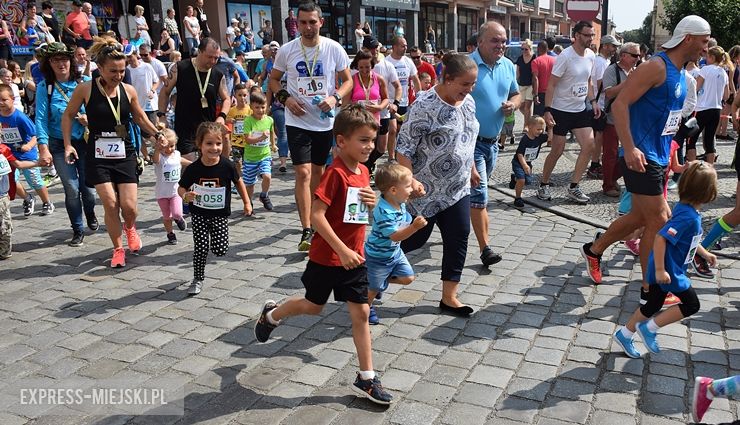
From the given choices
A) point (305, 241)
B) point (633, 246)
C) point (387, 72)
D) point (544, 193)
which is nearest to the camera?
point (633, 246)

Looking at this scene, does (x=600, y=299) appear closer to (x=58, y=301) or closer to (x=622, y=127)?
(x=622, y=127)

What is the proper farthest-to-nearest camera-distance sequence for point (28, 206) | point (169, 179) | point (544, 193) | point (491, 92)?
point (544, 193) < point (28, 206) < point (169, 179) < point (491, 92)

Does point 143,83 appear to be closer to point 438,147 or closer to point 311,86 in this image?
point 311,86

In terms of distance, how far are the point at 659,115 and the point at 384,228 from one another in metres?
2.11

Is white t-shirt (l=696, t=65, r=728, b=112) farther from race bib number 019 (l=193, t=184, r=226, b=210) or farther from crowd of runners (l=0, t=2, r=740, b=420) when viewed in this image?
race bib number 019 (l=193, t=184, r=226, b=210)

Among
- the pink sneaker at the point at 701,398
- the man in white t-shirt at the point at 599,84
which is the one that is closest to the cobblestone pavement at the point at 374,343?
the pink sneaker at the point at 701,398

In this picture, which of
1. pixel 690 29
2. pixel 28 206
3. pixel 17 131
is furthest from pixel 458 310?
pixel 28 206

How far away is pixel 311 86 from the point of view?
6.14m

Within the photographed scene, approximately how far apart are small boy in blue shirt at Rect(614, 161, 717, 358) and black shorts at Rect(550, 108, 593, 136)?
4.32 meters

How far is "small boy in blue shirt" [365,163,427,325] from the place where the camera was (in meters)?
3.75

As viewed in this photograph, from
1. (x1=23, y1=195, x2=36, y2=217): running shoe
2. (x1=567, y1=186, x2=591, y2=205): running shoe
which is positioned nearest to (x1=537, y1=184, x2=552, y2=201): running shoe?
→ (x1=567, y1=186, x2=591, y2=205): running shoe

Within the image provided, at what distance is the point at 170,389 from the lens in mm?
3582

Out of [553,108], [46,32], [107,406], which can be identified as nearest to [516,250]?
[553,108]

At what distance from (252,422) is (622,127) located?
3088 mm
